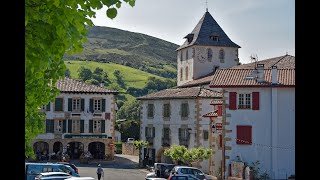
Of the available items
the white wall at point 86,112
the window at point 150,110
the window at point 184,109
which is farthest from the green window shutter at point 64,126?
the window at point 184,109

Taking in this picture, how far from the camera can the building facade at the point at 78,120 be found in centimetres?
4769

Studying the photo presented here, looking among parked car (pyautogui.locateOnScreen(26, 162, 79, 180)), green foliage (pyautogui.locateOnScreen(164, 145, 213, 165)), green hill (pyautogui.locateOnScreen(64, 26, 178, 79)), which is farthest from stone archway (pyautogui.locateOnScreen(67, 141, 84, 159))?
green hill (pyautogui.locateOnScreen(64, 26, 178, 79))

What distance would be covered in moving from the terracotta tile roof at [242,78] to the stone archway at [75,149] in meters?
18.5

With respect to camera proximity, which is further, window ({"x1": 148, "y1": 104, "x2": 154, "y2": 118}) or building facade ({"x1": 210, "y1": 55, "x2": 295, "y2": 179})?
window ({"x1": 148, "y1": 104, "x2": 154, "y2": 118})

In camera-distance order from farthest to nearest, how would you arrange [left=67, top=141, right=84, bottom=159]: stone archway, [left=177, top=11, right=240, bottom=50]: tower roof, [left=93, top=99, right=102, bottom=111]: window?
[left=177, top=11, right=240, bottom=50]: tower roof < [left=67, top=141, right=84, bottom=159]: stone archway < [left=93, top=99, right=102, bottom=111]: window

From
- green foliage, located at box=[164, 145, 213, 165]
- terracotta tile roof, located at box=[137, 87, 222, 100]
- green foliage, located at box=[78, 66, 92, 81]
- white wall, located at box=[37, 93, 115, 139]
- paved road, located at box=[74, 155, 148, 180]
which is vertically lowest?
paved road, located at box=[74, 155, 148, 180]

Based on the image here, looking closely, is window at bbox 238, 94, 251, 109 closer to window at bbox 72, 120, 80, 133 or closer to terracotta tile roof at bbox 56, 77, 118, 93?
terracotta tile roof at bbox 56, 77, 118, 93

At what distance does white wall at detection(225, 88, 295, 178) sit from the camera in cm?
3127

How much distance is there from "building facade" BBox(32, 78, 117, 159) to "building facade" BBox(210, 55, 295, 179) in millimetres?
17313

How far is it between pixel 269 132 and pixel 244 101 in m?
2.29

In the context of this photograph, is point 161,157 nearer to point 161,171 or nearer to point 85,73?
point 161,171

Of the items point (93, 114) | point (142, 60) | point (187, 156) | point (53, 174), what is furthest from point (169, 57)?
point (53, 174)
